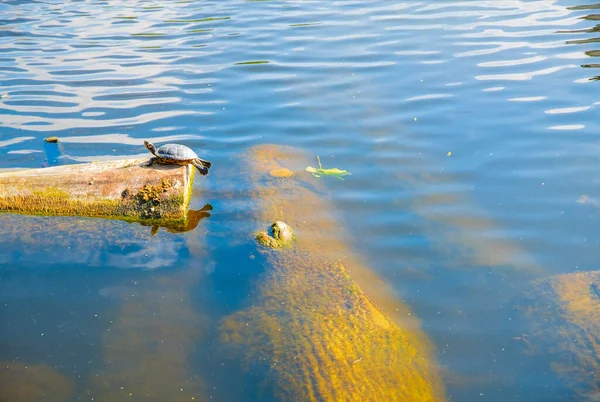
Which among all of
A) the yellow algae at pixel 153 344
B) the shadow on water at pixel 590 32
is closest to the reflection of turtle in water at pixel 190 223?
the yellow algae at pixel 153 344

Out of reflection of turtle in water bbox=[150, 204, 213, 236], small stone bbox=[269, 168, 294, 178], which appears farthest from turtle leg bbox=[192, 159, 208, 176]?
small stone bbox=[269, 168, 294, 178]

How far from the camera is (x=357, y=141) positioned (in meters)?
6.84

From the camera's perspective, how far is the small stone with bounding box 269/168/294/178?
586cm

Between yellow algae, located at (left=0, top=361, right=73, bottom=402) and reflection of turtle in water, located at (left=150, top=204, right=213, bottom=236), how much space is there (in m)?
1.66

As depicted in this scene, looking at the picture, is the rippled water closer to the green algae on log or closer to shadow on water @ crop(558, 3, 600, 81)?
shadow on water @ crop(558, 3, 600, 81)

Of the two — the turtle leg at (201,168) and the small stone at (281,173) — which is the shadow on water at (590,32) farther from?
the turtle leg at (201,168)

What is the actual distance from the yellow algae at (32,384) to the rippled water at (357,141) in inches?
3.4

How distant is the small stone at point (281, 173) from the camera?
5.86 metres

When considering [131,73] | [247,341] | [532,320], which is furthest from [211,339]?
[131,73]

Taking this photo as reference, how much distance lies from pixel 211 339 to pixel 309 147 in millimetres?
3367

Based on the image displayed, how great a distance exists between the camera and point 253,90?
28.1 feet

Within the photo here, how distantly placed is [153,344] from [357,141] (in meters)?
3.91

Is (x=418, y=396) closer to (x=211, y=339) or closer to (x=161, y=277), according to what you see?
(x=211, y=339)

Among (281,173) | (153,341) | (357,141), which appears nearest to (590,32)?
(357,141)
